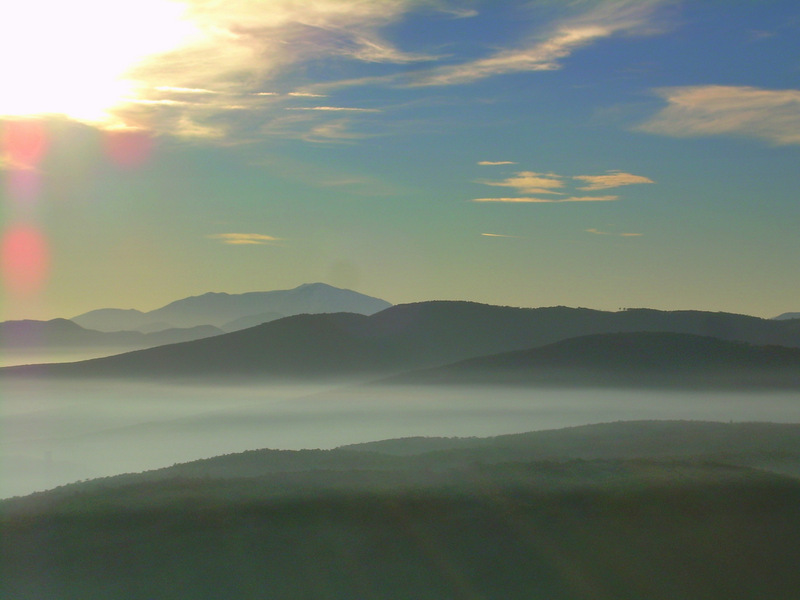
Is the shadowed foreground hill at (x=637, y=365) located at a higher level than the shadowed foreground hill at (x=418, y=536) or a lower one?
higher

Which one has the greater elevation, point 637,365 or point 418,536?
point 637,365

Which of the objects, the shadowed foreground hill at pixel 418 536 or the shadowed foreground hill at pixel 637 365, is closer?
the shadowed foreground hill at pixel 418 536

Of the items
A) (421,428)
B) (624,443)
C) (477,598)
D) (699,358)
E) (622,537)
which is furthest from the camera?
(699,358)

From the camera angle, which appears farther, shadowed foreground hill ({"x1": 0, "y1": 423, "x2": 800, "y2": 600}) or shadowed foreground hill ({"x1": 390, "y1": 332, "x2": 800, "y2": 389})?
shadowed foreground hill ({"x1": 390, "y1": 332, "x2": 800, "y2": 389})

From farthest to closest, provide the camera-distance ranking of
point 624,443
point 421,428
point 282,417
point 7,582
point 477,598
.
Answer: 1. point 282,417
2. point 421,428
3. point 624,443
4. point 7,582
5. point 477,598

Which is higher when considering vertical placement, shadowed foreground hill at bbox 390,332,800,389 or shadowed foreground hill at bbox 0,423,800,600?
shadowed foreground hill at bbox 390,332,800,389

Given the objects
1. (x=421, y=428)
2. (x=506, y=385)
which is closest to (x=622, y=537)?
(x=421, y=428)

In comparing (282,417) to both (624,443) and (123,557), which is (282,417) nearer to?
(624,443)

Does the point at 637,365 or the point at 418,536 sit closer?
the point at 418,536
